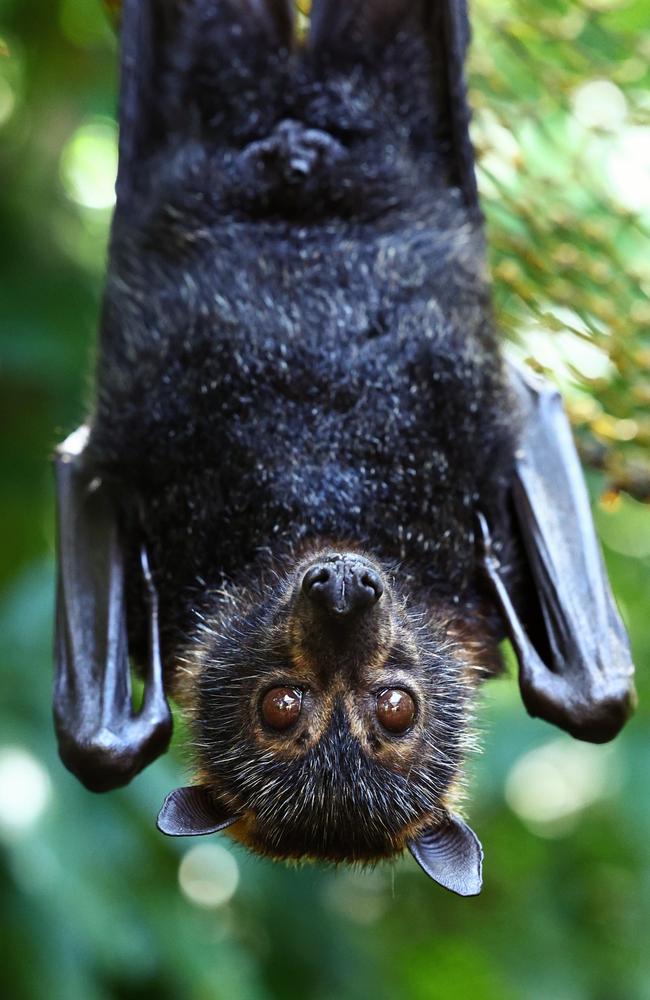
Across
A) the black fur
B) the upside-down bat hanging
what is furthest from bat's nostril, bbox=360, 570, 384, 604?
the black fur

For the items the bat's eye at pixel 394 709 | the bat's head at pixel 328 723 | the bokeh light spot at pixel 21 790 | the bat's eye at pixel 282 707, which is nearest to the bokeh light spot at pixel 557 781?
the bat's head at pixel 328 723

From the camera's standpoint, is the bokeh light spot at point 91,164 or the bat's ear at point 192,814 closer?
the bat's ear at point 192,814

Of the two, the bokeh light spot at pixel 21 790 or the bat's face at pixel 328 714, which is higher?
the bat's face at pixel 328 714

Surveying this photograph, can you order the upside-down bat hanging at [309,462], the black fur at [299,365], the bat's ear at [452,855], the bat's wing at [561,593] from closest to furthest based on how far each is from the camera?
the bat's ear at [452,855] < the upside-down bat hanging at [309,462] < the black fur at [299,365] < the bat's wing at [561,593]

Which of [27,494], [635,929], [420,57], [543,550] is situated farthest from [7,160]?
[635,929]

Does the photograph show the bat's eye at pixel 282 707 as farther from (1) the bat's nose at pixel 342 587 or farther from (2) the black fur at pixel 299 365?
(1) the bat's nose at pixel 342 587

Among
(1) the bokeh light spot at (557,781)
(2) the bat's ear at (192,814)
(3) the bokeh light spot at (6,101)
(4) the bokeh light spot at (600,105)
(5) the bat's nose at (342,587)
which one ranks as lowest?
(1) the bokeh light spot at (557,781)

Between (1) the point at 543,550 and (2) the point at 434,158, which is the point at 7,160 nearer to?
(2) the point at 434,158
